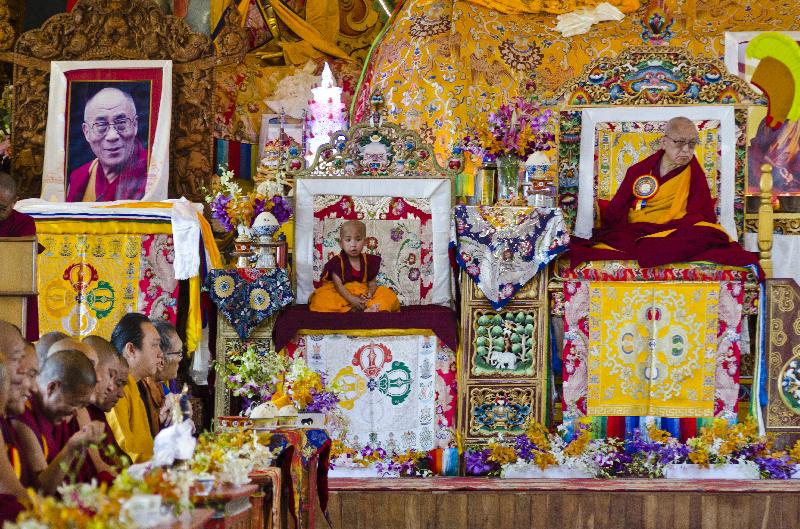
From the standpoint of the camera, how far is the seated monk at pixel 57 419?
455cm

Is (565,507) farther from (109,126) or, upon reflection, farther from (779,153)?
(109,126)

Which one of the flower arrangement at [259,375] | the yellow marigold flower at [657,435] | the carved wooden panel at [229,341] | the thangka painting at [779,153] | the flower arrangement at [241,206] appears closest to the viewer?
the flower arrangement at [259,375]

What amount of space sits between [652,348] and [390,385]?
1.64 meters

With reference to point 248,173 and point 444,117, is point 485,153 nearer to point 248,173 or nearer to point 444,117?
point 444,117

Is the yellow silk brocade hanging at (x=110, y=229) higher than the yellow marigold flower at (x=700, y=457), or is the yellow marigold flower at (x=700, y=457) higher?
the yellow silk brocade hanging at (x=110, y=229)

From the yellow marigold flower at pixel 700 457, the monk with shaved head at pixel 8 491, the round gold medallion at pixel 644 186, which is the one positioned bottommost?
the yellow marigold flower at pixel 700 457

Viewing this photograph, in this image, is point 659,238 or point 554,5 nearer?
point 659,238

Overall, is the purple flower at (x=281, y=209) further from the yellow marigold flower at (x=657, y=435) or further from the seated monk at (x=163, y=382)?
the yellow marigold flower at (x=657, y=435)

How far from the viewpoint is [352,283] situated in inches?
345

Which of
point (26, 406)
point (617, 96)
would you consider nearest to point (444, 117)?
point (617, 96)

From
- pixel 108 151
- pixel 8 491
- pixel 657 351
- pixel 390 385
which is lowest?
pixel 8 491

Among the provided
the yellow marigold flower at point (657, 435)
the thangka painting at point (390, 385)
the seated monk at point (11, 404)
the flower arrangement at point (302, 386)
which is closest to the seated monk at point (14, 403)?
the seated monk at point (11, 404)

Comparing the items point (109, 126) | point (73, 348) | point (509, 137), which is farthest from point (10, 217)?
point (509, 137)

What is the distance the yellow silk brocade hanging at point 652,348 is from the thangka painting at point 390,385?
94 centimetres
